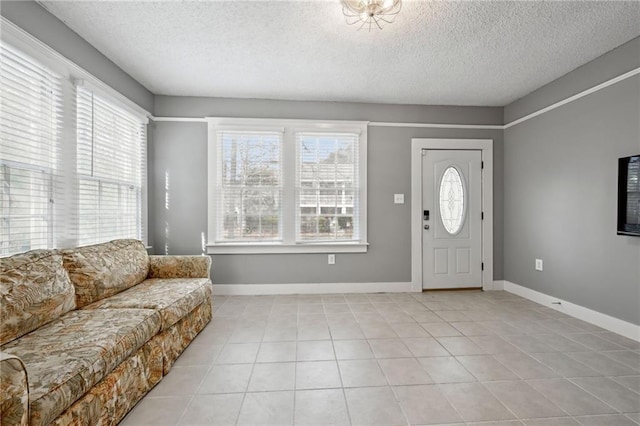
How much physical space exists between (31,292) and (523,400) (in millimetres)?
2874

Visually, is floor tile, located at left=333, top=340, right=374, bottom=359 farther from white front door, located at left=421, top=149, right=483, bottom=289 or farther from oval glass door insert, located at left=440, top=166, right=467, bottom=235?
oval glass door insert, located at left=440, top=166, right=467, bottom=235

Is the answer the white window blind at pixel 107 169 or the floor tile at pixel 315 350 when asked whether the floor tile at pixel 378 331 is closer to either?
the floor tile at pixel 315 350

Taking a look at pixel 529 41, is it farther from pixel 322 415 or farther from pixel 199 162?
pixel 199 162

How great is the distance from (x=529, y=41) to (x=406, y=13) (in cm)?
123

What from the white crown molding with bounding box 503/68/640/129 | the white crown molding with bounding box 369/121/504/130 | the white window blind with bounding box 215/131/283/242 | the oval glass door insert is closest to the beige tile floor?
the white window blind with bounding box 215/131/283/242

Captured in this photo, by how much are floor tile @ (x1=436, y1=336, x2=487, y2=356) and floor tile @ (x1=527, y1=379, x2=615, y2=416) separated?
0.44 meters

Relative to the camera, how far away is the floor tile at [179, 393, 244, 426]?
1.53 metres

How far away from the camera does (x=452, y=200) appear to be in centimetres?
403

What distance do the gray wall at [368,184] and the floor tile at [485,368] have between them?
5.88ft

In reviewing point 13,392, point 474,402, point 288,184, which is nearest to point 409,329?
point 474,402

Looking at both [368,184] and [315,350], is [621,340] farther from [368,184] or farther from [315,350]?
[368,184]

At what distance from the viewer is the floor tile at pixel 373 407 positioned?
1535 mm

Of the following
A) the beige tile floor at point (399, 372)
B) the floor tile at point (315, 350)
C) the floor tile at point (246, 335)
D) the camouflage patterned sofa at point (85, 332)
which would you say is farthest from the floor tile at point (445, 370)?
the camouflage patterned sofa at point (85, 332)

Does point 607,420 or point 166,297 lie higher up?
point 166,297
